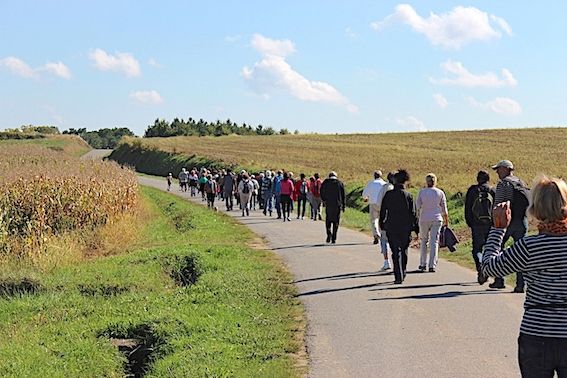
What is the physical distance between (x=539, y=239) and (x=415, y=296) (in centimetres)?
663

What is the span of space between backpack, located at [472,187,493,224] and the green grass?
301 cm

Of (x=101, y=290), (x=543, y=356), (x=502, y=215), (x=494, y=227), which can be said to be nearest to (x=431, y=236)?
(x=101, y=290)

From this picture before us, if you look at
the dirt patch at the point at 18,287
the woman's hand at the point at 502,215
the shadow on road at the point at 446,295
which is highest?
the woman's hand at the point at 502,215

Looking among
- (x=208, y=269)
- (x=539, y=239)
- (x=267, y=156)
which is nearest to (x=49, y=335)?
(x=208, y=269)

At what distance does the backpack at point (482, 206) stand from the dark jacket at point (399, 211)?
3.27ft

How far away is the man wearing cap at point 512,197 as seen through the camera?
10.5 meters

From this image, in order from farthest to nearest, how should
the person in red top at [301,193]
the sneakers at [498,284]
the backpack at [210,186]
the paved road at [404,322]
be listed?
the backpack at [210,186], the person in red top at [301,193], the sneakers at [498,284], the paved road at [404,322]

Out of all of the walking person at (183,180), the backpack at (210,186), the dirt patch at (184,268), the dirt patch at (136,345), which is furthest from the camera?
the walking person at (183,180)

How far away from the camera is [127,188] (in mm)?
24312

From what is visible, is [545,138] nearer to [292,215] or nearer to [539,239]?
[292,215]

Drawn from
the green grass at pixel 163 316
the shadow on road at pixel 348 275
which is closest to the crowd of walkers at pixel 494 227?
the shadow on road at pixel 348 275

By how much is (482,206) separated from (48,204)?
1162cm

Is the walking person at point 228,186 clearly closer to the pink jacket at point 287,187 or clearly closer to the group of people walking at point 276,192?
the group of people walking at point 276,192

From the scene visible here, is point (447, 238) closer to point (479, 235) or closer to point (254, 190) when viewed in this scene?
point (479, 235)
